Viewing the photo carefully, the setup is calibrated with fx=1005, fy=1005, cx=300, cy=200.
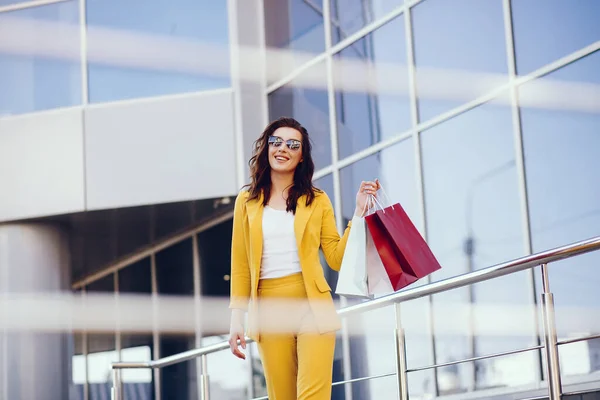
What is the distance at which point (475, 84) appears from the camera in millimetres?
9164

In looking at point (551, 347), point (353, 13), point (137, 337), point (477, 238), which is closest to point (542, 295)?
point (551, 347)

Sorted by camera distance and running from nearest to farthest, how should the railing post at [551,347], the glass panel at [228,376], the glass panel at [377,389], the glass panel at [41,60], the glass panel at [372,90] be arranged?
the railing post at [551,347]
the glass panel at [377,389]
the glass panel at [372,90]
the glass panel at [41,60]
the glass panel at [228,376]

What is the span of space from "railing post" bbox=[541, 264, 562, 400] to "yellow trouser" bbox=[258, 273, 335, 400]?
1045 millimetres

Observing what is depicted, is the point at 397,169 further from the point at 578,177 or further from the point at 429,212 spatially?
the point at 578,177

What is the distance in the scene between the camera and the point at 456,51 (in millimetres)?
9406

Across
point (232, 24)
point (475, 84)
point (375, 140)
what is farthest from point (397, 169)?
point (232, 24)

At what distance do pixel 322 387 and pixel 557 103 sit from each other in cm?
446

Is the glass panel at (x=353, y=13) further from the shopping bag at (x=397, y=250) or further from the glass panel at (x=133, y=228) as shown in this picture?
the shopping bag at (x=397, y=250)

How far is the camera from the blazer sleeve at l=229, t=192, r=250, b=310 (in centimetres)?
479

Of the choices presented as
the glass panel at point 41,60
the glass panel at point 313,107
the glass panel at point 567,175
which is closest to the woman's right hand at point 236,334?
the glass panel at point 567,175

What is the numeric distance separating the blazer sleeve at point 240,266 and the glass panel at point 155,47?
811 centimetres

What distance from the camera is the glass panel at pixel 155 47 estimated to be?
43.1 ft

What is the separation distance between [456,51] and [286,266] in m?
5.27

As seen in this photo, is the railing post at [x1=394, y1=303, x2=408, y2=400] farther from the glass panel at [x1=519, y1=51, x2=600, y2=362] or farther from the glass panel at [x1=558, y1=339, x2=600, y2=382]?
the glass panel at [x1=519, y1=51, x2=600, y2=362]
